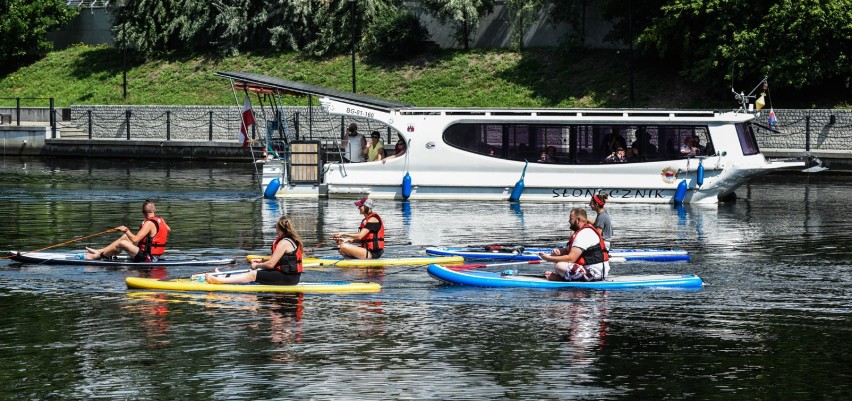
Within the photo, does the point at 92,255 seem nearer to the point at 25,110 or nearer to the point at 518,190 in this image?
the point at 518,190

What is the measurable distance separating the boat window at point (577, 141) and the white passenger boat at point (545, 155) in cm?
3

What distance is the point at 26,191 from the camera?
3931 centimetres

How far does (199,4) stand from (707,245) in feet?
141

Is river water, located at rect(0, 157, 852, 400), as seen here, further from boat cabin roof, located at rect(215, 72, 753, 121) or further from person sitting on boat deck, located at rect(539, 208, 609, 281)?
boat cabin roof, located at rect(215, 72, 753, 121)

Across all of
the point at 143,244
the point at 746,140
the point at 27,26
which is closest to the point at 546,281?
the point at 143,244

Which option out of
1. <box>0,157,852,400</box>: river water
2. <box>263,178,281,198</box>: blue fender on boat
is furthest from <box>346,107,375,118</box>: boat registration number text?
<box>0,157,852,400</box>: river water

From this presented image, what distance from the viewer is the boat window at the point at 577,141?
36.2 meters

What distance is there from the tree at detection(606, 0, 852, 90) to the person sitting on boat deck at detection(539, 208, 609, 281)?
28271 mm

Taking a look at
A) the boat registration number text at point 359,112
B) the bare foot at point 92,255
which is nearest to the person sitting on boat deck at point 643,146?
the boat registration number text at point 359,112

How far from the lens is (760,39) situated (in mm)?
49500

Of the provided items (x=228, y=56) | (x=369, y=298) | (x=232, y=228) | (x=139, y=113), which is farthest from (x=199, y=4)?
(x=369, y=298)

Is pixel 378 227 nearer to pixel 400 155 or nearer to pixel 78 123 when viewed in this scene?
pixel 400 155

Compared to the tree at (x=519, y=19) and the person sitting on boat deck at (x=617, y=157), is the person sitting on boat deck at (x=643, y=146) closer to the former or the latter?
the person sitting on boat deck at (x=617, y=157)

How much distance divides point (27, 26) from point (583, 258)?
54727 millimetres
